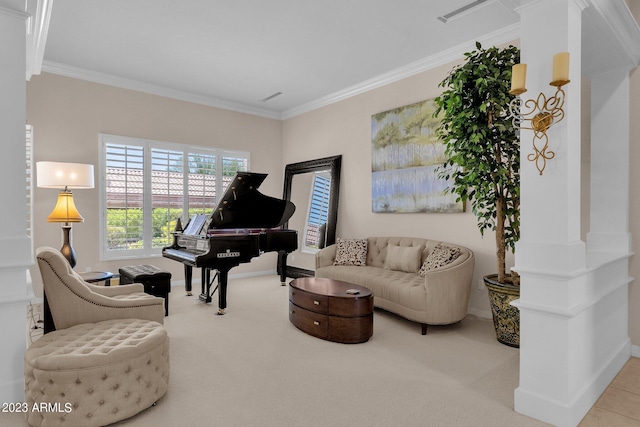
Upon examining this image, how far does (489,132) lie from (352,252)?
2.49m

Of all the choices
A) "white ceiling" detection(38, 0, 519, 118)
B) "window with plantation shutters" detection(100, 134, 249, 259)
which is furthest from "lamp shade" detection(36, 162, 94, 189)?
"white ceiling" detection(38, 0, 519, 118)

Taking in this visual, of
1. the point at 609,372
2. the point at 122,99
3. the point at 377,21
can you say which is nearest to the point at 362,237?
the point at 377,21

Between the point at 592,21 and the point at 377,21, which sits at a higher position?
the point at 377,21

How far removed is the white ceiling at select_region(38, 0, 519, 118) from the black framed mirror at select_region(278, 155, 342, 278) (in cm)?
139

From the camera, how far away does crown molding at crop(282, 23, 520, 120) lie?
161 inches

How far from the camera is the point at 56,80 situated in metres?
5.02

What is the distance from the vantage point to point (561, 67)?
6.65 feet

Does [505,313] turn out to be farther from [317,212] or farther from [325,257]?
[317,212]

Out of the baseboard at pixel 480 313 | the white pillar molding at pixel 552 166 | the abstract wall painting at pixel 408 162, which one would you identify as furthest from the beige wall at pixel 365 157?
the white pillar molding at pixel 552 166

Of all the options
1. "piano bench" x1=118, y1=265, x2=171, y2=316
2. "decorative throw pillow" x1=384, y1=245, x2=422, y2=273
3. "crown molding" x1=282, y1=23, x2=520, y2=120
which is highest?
"crown molding" x1=282, y1=23, x2=520, y2=120

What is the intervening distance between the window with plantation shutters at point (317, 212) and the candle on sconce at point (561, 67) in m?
4.41

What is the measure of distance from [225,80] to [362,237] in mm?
3232

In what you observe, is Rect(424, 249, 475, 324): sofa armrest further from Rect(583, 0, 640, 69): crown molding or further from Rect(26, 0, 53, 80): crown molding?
Rect(26, 0, 53, 80): crown molding

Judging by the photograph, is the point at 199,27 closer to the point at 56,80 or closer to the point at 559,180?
the point at 56,80
